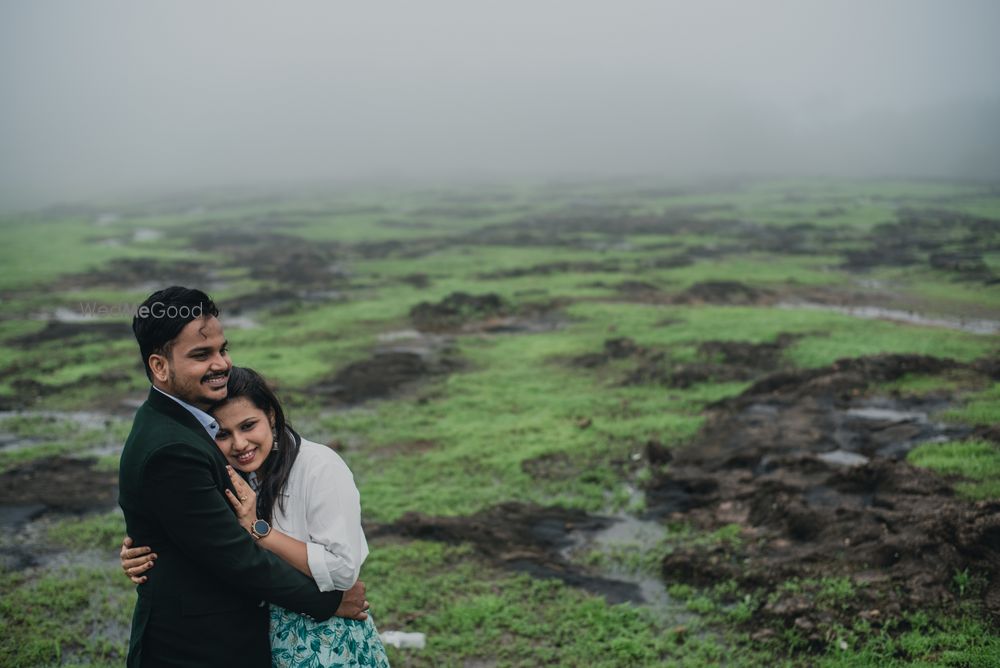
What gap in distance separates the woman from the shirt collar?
0.19m

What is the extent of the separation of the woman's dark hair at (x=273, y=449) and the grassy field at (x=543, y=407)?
429cm

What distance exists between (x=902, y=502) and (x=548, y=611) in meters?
4.70

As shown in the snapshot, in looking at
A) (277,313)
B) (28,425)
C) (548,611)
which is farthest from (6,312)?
(548,611)

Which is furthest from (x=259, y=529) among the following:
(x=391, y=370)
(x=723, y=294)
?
(x=723, y=294)

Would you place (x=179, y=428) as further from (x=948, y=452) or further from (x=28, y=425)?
(x=28, y=425)

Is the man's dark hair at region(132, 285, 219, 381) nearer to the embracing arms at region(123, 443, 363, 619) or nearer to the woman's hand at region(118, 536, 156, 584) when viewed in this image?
the embracing arms at region(123, 443, 363, 619)

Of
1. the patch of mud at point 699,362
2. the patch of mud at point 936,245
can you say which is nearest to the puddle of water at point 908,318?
the patch of mud at point 936,245

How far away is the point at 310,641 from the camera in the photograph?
368 cm

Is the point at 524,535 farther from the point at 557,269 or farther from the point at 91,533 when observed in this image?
the point at 557,269

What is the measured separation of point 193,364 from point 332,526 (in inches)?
41.6

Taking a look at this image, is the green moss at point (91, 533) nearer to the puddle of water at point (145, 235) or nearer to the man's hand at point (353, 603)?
the man's hand at point (353, 603)

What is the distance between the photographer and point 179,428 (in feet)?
10.9

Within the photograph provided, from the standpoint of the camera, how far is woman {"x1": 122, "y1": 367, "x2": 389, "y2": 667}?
3549 millimetres

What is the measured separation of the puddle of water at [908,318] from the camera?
21.3 metres
